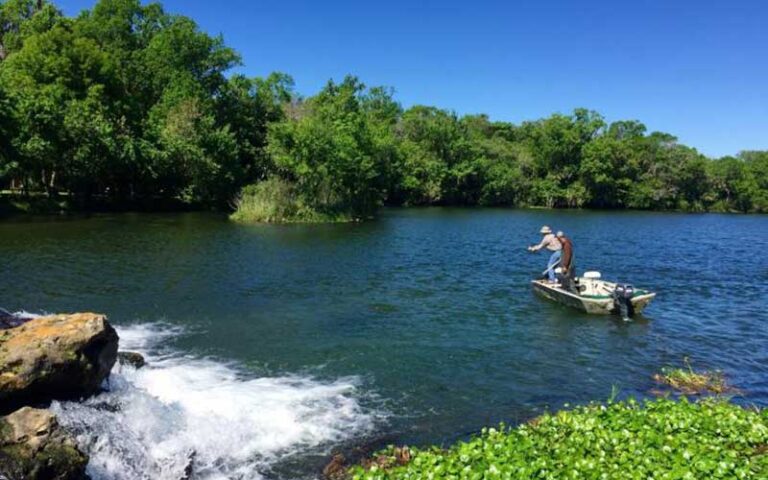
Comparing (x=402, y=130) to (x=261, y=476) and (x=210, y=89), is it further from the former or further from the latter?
(x=261, y=476)

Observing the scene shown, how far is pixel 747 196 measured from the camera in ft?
384

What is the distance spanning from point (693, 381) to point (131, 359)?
14.5m

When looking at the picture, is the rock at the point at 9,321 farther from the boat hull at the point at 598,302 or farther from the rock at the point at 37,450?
the boat hull at the point at 598,302

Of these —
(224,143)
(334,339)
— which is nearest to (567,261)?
(334,339)

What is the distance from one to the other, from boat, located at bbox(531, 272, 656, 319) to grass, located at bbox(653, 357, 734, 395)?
19.1 ft

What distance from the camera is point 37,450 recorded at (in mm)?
8609

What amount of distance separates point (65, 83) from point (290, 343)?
184 feet

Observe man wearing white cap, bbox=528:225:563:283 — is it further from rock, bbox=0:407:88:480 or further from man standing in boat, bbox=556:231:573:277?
rock, bbox=0:407:88:480

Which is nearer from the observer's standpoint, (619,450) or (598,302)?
(619,450)

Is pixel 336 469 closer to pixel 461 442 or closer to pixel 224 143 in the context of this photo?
pixel 461 442

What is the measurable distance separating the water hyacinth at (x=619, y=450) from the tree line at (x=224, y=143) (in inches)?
1866

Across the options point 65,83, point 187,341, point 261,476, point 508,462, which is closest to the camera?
point 508,462

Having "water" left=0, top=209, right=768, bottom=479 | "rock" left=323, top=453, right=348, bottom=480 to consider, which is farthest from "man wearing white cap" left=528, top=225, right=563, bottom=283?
"rock" left=323, top=453, right=348, bottom=480

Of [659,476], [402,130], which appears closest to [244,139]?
[402,130]
